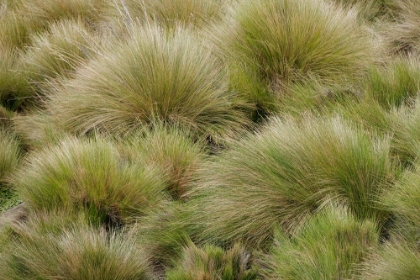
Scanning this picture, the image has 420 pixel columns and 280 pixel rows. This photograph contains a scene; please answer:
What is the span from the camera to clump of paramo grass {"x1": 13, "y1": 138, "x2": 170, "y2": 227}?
488 cm

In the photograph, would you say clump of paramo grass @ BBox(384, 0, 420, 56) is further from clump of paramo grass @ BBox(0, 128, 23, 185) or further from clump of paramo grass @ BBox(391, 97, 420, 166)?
clump of paramo grass @ BBox(0, 128, 23, 185)

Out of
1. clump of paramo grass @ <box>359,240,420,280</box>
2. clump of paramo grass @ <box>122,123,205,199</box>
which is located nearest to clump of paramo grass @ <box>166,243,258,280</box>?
clump of paramo grass @ <box>359,240,420,280</box>

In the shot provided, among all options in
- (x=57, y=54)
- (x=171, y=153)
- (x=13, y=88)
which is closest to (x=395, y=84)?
(x=171, y=153)

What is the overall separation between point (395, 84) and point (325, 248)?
214cm

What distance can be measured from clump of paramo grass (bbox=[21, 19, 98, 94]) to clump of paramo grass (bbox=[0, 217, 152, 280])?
9.65ft

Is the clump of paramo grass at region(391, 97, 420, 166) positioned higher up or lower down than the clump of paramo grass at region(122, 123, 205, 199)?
higher up

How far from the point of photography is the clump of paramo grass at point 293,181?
14.1ft

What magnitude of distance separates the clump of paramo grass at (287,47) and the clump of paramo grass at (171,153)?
0.78 metres

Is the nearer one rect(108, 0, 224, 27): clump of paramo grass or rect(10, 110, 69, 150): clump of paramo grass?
rect(10, 110, 69, 150): clump of paramo grass

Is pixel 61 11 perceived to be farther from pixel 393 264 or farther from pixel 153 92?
pixel 393 264

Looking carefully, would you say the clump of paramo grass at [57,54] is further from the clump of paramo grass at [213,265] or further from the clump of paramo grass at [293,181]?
the clump of paramo grass at [213,265]

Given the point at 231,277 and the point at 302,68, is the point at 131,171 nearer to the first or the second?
the point at 231,277

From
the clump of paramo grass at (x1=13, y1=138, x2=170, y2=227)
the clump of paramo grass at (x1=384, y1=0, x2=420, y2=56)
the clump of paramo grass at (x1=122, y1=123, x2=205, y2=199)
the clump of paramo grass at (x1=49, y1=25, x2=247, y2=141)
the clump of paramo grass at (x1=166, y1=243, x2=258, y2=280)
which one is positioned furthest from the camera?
the clump of paramo grass at (x1=384, y1=0, x2=420, y2=56)

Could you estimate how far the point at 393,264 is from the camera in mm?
3533
